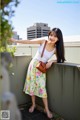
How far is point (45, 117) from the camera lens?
13.0 feet

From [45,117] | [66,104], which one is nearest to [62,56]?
[66,104]

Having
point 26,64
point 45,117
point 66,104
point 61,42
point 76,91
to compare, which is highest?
point 61,42

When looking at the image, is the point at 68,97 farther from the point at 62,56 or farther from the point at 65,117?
the point at 62,56

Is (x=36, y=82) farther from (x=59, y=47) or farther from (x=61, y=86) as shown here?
(x=59, y=47)

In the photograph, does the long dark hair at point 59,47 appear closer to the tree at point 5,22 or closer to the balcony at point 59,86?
the balcony at point 59,86

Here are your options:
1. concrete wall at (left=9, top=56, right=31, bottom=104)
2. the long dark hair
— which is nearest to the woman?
the long dark hair

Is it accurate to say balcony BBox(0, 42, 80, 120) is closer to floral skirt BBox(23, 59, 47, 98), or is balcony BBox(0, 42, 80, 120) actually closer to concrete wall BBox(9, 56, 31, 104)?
concrete wall BBox(9, 56, 31, 104)

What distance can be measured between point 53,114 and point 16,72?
1081mm

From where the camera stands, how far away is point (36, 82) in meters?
3.99

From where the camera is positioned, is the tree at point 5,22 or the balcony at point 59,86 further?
the balcony at point 59,86

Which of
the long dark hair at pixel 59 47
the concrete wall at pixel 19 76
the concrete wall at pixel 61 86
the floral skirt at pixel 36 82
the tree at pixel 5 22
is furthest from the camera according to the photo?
the concrete wall at pixel 19 76

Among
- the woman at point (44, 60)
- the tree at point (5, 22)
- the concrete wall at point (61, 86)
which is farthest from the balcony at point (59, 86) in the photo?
the tree at point (5, 22)

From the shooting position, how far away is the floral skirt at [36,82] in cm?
395

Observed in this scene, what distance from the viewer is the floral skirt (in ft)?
13.0
